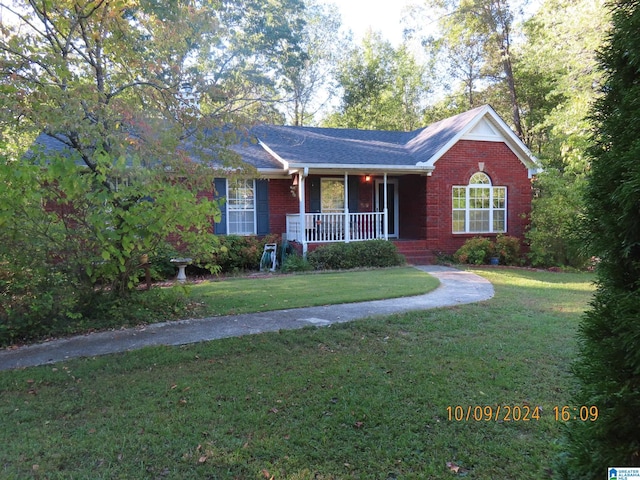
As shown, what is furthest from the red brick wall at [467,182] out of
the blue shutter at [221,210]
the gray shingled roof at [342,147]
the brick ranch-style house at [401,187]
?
the blue shutter at [221,210]

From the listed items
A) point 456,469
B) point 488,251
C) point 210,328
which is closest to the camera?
point 456,469

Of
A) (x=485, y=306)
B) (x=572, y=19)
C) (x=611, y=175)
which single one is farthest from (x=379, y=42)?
(x=611, y=175)

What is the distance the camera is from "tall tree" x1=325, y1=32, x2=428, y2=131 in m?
32.9

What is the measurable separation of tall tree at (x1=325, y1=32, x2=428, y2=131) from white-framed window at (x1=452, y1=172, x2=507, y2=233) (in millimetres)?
18673

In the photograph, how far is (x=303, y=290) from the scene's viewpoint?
9.12 m

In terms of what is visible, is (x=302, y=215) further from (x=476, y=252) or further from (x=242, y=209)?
(x=476, y=252)

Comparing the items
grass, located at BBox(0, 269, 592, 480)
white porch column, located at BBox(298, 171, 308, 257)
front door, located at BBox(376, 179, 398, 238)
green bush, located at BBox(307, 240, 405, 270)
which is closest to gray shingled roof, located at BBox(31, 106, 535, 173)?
white porch column, located at BBox(298, 171, 308, 257)

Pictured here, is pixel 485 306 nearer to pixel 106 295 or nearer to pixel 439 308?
pixel 439 308

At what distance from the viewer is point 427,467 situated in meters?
2.79

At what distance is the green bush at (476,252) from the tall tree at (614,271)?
12686 millimetres

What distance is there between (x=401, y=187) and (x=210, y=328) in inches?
489

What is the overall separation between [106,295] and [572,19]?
14.1 m

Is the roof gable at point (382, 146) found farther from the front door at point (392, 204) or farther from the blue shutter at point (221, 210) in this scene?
the blue shutter at point (221, 210)
